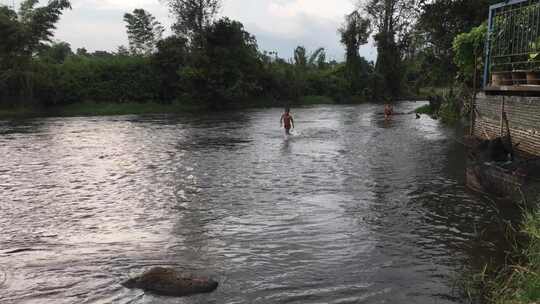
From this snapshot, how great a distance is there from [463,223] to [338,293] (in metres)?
3.66

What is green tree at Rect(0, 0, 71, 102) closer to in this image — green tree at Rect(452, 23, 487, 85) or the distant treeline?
the distant treeline

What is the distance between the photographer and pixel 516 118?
12.5m

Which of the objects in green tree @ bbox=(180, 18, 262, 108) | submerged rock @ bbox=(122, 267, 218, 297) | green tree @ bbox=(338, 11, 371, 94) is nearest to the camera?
submerged rock @ bbox=(122, 267, 218, 297)

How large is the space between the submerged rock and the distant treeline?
2198cm

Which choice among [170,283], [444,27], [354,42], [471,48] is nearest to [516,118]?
[471,48]

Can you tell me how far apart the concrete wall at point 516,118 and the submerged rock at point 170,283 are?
8.37 metres

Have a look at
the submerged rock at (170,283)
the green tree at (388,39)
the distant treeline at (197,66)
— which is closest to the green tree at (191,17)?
the distant treeline at (197,66)

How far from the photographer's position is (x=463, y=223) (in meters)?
8.66

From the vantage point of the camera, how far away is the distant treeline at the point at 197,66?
39.9 meters

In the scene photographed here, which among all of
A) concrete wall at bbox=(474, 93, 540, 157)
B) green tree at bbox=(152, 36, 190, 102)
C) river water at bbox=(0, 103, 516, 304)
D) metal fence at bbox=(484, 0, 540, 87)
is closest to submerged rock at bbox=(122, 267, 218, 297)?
river water at bbox=(0, 103, 516, 304)

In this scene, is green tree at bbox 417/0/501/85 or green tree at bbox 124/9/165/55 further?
green tree at bbox 124/9/165/55

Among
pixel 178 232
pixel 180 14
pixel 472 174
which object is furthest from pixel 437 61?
pixel 180 14

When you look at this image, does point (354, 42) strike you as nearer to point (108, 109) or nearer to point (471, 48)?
point (108, 109)

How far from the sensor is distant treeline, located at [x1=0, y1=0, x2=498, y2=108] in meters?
39.9
